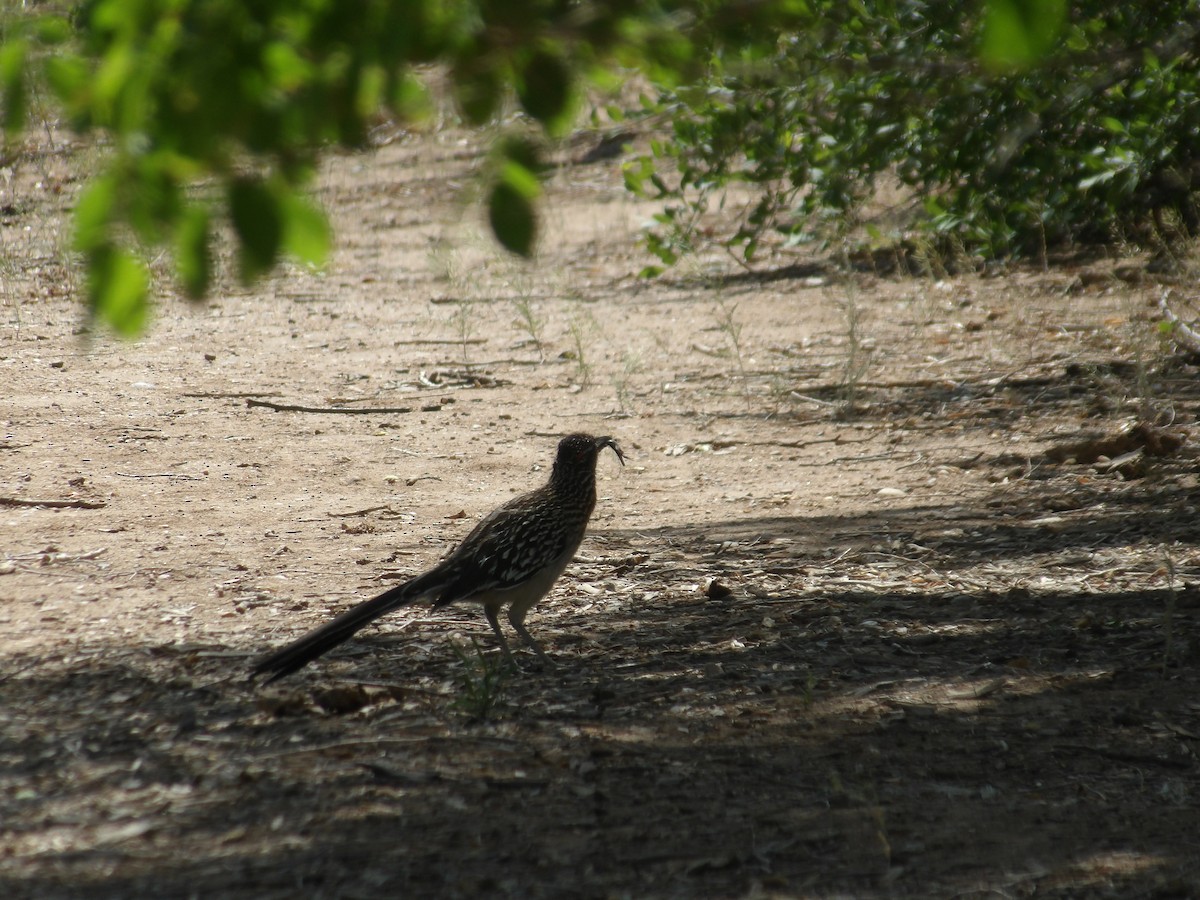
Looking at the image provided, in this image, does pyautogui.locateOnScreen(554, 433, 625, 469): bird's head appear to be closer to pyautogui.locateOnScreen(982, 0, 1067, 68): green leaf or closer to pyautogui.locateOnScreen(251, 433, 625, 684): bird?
pyautogui.locateOnScreen(251, 433, 625, 684): bird

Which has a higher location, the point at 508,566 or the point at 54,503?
the point at 54,503

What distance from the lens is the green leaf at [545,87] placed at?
8.66ft

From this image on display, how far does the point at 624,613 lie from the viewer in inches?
205

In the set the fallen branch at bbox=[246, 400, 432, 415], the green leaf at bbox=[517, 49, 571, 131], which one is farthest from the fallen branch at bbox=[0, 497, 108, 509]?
the green leaf at bbox=[517, 49, 571, 131]

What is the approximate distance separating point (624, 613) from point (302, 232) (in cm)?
311

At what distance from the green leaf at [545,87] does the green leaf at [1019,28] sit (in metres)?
0.82

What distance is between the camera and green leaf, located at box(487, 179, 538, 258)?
253 cm

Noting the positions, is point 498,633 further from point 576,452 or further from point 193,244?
point 193,244

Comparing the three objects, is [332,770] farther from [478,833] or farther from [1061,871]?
[1061,871]

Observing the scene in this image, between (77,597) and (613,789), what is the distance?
2.35 metres

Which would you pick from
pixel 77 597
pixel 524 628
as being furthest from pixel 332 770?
pixel 77 597

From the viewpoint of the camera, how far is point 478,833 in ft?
11.0

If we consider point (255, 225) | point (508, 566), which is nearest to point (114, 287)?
point (255, 225)

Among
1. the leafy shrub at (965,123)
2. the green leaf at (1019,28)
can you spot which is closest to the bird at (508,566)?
the leafy shrub at (965,123)
